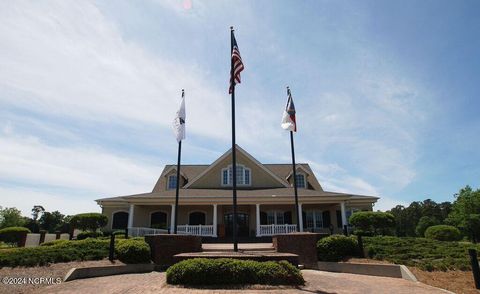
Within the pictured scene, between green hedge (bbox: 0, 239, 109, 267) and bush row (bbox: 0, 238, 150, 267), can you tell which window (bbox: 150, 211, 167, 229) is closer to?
bush row (bbox: 0, 238, 150, 267)

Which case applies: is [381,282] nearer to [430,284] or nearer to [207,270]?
[430,284]

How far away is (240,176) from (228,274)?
1819 cm

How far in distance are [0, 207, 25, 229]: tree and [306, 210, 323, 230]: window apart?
52.8m

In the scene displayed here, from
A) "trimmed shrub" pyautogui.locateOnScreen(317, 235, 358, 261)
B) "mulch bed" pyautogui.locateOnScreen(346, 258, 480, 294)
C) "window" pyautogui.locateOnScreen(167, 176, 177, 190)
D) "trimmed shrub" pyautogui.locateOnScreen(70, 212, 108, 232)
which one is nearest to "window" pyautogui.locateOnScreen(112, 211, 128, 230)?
"trimmed shrub" pyautogui.locateOnScreen(70, 212, 108, 232)

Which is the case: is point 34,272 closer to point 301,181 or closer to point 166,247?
point 166,247

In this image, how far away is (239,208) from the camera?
25.2 meters

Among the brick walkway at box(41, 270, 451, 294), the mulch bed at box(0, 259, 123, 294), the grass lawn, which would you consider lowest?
the brick walkway at box(41, 270, 451, 294)

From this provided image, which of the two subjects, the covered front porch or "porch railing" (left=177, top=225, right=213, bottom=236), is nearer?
"porch railing" (left=177, top=225, right=213, bottom=236)

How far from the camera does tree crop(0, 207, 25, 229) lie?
5584 centimetres

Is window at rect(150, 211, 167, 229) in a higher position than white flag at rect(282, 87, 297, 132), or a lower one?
lower

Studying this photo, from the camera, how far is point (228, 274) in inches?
331

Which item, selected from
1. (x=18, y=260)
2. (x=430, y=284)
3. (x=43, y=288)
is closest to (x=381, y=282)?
(x=430, y=284)

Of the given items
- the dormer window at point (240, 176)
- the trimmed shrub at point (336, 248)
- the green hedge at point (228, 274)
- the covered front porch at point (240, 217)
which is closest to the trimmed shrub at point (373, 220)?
the covered front porch at point (240, 217)

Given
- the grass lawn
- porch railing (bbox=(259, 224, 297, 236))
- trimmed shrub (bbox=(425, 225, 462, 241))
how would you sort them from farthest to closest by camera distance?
trimmed shrub (bbox=(425, 225, 462, 241))
porch railing (bbox=(259, 224, 297, 236))
the grass lawn
